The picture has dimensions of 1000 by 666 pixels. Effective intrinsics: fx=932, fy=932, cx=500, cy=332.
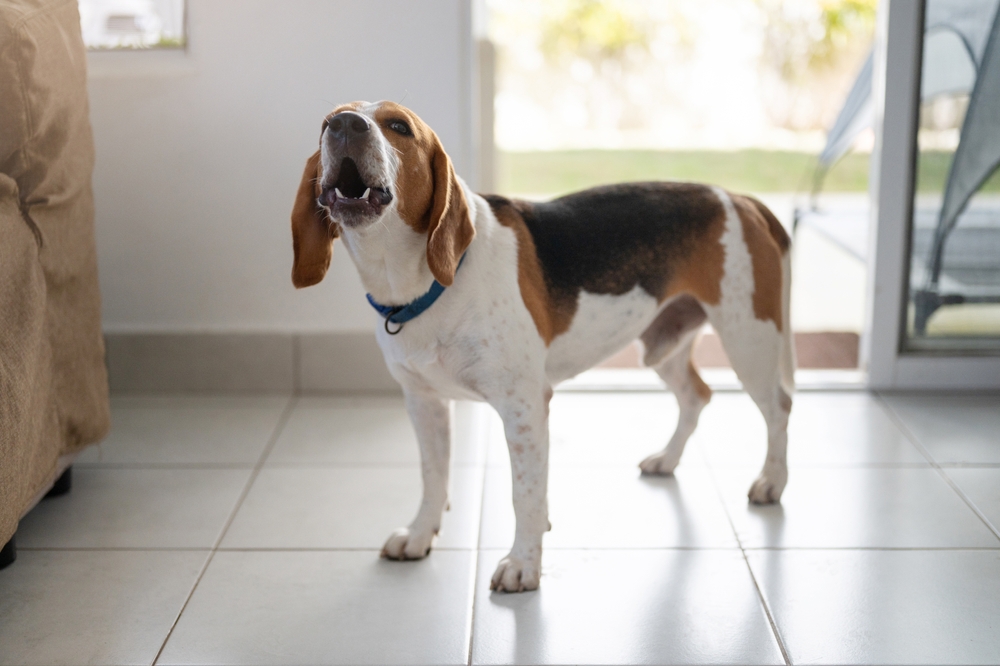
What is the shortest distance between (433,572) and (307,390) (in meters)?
1.38

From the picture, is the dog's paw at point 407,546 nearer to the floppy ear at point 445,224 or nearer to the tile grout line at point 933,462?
the floppy ear at point 445,224

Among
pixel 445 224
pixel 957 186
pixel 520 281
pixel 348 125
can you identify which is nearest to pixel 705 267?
pixel 520 281

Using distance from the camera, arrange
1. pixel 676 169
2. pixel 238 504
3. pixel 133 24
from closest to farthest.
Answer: pixel 238 504, pixel 133 24, pixel 676 169

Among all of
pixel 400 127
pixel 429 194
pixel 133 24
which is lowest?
pixel 429 194

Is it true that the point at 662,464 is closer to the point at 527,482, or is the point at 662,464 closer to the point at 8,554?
the point at 527,482

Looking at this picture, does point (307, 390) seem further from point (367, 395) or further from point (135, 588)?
point (135, 588)

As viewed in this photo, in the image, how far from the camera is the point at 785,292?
2273mm

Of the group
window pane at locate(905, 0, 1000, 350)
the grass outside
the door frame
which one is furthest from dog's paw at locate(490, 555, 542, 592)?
the grass outside

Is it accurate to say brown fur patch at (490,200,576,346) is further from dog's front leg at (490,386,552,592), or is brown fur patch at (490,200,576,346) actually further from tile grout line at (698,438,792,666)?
tile grout line at (698,438,792,666)

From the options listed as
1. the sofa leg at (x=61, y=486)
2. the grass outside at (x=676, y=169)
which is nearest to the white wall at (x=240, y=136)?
the sofa leg at (x=61, y=486)

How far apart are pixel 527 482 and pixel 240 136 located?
175cm

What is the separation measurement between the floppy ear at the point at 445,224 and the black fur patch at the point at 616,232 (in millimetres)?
240

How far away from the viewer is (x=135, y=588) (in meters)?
1.98

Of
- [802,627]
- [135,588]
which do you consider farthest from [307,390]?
[802,627]
